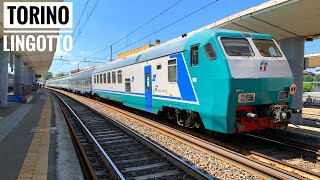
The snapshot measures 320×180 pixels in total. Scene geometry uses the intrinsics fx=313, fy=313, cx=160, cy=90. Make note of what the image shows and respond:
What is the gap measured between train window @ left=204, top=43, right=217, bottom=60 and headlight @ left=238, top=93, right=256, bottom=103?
1240mm

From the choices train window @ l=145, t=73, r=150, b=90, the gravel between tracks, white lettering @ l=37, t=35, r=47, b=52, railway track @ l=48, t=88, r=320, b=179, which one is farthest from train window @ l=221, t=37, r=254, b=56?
white lettering @ l=37, t=35, r=47, b=52

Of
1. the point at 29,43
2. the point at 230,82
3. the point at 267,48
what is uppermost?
the point at 29,43

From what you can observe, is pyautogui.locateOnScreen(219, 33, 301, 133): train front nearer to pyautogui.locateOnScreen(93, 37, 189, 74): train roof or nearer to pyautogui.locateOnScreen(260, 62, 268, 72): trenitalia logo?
pyautogui.locateOnScreen(260, 62, 268, 72): trenitalia logo

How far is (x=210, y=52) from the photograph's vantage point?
8.45m

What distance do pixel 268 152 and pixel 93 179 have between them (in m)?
4.65

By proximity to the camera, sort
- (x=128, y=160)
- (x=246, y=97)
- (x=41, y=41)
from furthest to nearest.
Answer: (x=41, y=41) < (x=246, y=97) < (x=128, y=160)

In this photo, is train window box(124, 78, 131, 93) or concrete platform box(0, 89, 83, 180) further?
train window box(124, 78, 131, 93)

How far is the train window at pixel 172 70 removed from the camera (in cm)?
1040

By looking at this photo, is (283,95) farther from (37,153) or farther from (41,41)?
(41,41)

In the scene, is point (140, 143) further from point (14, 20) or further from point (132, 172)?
point (14, 20)

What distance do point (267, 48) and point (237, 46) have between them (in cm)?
106

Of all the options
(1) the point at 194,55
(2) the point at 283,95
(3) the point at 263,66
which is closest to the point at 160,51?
(1) the point at 194,55

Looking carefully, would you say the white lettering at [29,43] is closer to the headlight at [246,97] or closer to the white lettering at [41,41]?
the white lettering at [41,41]

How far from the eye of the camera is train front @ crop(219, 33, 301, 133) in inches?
307
